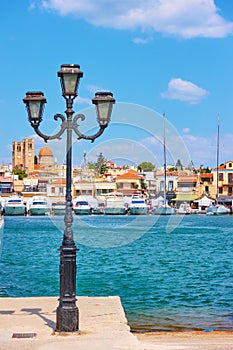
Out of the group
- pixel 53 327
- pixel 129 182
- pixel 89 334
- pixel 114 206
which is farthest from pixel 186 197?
pixel 89 334

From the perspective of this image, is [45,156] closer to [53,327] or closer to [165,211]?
[165,211]

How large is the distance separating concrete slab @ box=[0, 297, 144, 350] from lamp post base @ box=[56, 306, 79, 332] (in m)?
0.12

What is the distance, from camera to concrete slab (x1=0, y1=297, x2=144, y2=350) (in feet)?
28.1

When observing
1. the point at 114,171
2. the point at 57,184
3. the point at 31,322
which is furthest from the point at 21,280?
the point at 114,171

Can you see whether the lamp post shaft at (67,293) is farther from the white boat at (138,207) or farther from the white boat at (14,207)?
the white boat at (14,207)

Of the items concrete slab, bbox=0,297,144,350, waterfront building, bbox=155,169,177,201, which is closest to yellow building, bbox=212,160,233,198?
waterfront building, bbox=155,169,177,201

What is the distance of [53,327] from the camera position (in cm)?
969

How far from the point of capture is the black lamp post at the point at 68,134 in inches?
364

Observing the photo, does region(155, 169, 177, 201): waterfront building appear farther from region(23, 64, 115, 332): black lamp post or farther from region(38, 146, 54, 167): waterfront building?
region(23, 64, 115, 332): black lamp post

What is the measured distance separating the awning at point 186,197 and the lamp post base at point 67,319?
88642mm

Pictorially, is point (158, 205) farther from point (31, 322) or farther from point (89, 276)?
point (31, 322)

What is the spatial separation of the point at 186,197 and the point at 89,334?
90411mm

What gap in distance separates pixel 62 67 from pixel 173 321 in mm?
6254

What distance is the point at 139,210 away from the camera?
80562 millimetres
